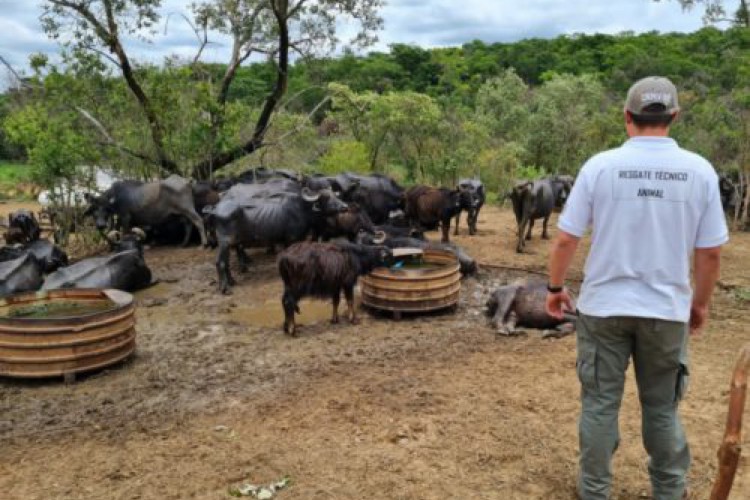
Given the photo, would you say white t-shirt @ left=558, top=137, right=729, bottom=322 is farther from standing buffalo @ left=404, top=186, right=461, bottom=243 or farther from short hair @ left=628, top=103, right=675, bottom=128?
standing buffalo @ left=404, top=186, right=461, bottom=243

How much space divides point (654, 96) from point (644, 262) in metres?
0.86

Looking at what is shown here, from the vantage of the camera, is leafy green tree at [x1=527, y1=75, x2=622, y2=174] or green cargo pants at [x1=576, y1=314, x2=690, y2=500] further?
leafy green tree at [x1=527, y1=75, x2=622, y2=174]

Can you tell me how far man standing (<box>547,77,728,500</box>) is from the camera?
3219 millimetres

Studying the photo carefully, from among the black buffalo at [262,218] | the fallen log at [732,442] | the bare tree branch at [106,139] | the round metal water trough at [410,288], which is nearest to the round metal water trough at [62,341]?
the round metal water trough at [410,288]

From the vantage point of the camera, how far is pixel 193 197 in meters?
13.9

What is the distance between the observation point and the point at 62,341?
6012 millimetres

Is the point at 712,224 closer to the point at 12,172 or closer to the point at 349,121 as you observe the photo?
the point at 349,121

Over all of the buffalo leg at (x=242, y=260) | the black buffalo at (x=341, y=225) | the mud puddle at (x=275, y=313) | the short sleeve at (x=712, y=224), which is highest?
the short sleeve at (x=712, y=224)

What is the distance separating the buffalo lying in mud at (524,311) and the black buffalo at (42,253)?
23.0 ft

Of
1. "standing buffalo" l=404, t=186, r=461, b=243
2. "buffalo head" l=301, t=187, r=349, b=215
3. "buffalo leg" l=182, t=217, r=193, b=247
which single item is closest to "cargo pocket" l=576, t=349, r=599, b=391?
"buffalo head" l=301, t=187, r=349, b=215

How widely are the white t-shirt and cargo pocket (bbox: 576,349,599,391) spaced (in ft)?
0.86

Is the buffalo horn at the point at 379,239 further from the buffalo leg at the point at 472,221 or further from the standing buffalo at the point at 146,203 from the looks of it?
the standing buffalo at the point at 146,203

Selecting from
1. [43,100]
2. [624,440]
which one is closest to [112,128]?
[43,100]

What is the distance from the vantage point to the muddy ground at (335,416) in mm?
4230
